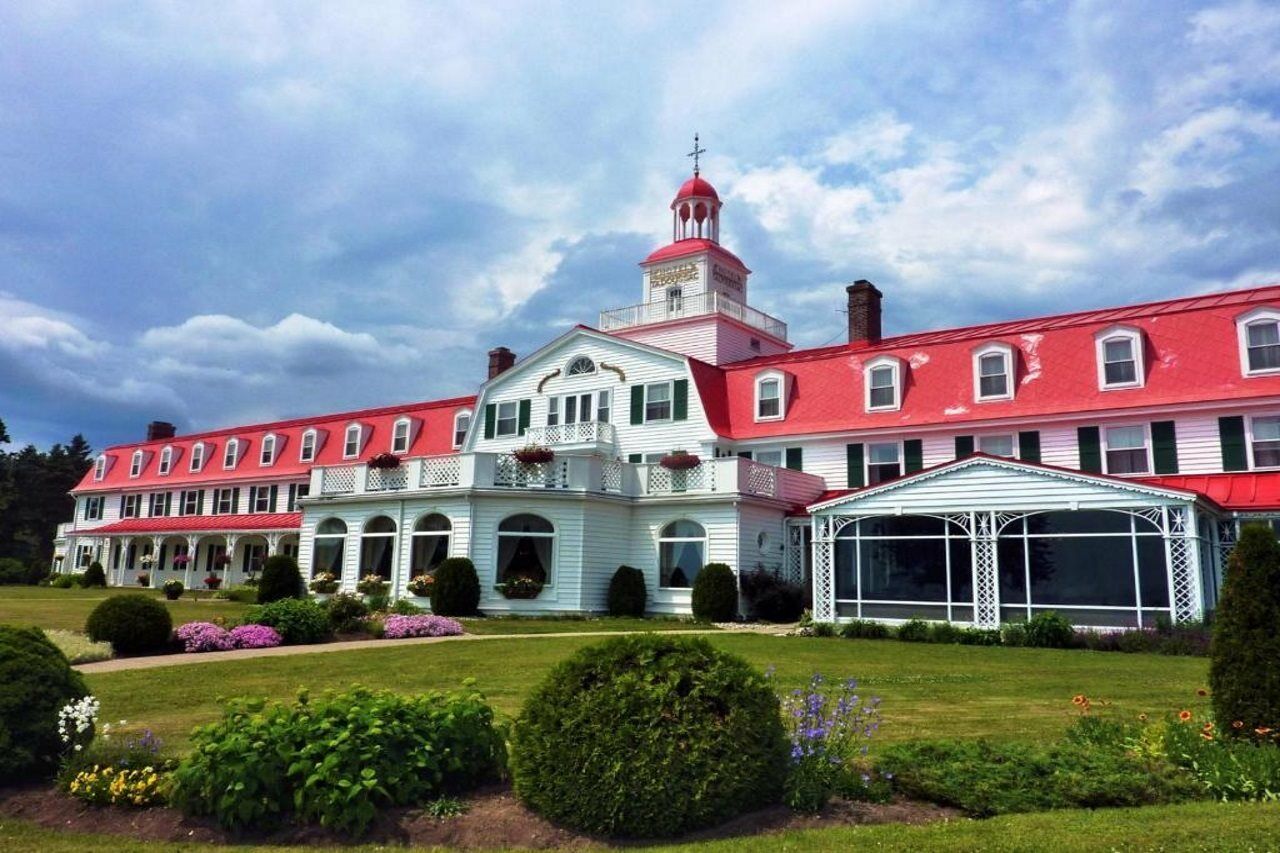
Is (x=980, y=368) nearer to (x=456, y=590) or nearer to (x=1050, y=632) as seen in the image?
(x=1050, y=632)

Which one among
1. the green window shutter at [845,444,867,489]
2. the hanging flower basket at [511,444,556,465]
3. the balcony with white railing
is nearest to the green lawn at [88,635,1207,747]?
the hanging flower basket at [511,444,556,465]

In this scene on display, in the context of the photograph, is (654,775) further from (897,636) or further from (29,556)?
(29,556)

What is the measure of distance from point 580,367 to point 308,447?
18.4 meters

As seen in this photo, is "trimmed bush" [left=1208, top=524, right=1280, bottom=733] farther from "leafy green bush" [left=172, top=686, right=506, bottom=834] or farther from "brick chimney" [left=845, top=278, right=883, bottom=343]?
"brick chimney" [left=845, top=278, right=883, bottom=343]

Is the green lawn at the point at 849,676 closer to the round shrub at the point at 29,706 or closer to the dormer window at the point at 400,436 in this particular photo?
Answer: the round shrub at the point at 29,706

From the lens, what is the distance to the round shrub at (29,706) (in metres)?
6.88

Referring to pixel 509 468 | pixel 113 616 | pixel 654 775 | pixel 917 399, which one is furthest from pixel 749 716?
pixel 917 399

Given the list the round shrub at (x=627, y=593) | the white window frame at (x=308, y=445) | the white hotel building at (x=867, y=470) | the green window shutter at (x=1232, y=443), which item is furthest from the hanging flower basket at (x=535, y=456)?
the white window frame at (x=308, y=445)

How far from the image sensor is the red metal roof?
137 feet

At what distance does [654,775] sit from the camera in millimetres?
5758

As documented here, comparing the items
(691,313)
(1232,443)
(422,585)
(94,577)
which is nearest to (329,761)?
(422,585)

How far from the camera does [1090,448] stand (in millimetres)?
24781

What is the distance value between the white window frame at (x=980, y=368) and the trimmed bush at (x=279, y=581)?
2073 centimetres

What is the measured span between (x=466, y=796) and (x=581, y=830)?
3.48 feet
